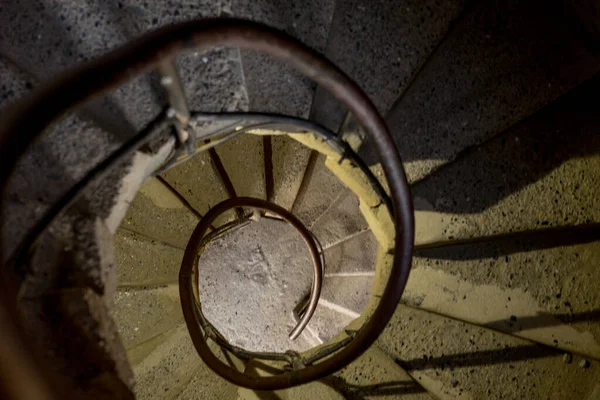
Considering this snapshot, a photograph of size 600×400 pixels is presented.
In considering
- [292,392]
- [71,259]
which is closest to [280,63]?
[71,259]

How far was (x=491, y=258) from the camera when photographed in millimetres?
2543

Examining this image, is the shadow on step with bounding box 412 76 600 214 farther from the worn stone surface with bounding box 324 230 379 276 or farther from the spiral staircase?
the worn stone surface with bounding box 324 230 379 276

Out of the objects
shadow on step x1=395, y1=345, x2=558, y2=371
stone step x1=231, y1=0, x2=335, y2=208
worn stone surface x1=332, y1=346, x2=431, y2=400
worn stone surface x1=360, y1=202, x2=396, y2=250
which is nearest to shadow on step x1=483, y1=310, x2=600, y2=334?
shadow on step x1=395, y1=345, x2=558, y2=371

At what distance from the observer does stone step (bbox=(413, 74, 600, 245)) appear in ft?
7.48

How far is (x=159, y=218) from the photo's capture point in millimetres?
4152

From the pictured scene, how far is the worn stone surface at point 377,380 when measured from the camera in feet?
9.18

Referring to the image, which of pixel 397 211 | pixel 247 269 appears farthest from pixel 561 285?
pixel 247 269

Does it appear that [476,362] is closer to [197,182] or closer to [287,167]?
[197,182]

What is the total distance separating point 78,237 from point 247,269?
373cm

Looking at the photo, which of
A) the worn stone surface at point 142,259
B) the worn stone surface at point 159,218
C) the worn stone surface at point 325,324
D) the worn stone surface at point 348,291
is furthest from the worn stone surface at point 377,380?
the worn stone surface at point 325,324

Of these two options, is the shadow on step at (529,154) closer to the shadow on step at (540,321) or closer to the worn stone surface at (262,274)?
the shadow on step at (540,321)

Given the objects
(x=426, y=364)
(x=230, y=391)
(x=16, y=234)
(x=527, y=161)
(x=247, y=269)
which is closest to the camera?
(x=16, y=234)

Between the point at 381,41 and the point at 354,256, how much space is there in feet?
12.9

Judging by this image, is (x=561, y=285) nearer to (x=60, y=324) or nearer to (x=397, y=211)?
(x=397, y=211)
